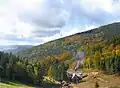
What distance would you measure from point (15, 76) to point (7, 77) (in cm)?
650

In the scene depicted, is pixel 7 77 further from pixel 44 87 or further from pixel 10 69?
pixel 44 87

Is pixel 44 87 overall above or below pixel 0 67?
below

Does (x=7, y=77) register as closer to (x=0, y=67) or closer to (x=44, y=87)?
(x=0, y=67)

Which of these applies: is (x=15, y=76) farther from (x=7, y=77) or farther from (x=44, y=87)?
(x=44, y=87)

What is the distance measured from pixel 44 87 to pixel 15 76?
65.3ft

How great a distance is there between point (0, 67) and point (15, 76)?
1123cm

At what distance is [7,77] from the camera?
195 m

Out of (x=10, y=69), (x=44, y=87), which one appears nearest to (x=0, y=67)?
(x=10, y=69)

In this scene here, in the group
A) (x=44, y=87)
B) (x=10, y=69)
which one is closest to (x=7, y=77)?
(x=10, y=69)

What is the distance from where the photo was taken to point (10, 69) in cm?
19812

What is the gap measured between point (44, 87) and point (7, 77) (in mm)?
23187

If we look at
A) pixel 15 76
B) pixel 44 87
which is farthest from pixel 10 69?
pixel 44 87

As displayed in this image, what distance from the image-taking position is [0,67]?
196 meters
